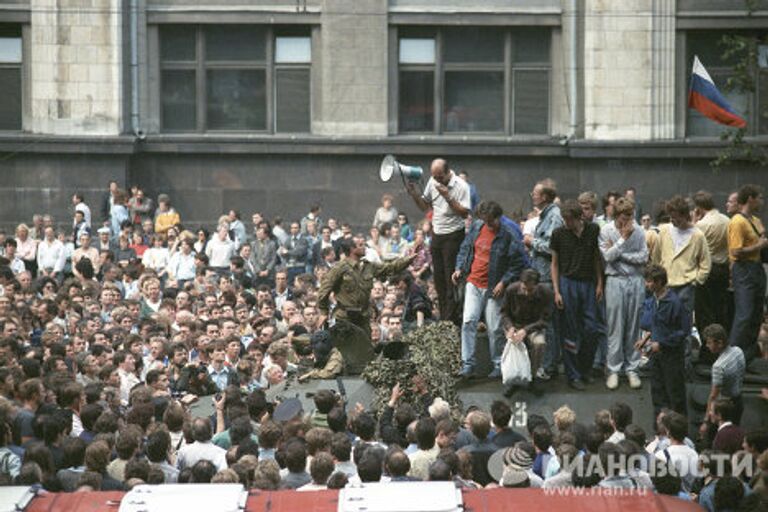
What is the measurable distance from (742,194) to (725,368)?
2.43 m

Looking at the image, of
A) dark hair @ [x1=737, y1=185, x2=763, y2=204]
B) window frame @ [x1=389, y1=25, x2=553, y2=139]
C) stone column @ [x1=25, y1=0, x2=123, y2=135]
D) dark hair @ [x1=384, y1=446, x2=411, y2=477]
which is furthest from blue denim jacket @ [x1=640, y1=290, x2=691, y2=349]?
stone column @ [x1=25, y1=0, x2=123, y2=135]

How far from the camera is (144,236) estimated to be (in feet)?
105

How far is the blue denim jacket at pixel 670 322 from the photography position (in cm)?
1873

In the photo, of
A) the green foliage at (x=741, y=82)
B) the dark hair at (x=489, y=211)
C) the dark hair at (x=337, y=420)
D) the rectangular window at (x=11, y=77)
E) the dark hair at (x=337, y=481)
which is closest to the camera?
the dark hair at (x=337, y=481)

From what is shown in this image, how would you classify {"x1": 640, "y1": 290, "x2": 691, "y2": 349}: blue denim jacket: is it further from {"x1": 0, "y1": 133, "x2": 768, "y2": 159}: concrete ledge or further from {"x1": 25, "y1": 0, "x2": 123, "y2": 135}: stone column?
{"x1": 25, "y1": 0, "x2": 123, "y2": 135}: stone column

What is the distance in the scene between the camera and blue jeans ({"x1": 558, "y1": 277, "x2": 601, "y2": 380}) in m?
19.7

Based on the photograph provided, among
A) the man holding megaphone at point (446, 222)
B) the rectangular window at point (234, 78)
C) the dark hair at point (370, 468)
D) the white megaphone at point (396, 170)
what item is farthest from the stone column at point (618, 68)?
the dark hair at point (370, 468)

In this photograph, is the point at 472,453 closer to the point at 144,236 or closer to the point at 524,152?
the point at 144,236

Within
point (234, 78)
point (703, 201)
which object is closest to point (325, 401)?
point (703, 201)

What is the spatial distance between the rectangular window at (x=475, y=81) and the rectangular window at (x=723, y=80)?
111 inches

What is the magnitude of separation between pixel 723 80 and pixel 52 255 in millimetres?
13503

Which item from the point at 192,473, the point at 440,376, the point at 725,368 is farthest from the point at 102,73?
the point at 192,473

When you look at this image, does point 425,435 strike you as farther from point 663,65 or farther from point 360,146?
point 663,65

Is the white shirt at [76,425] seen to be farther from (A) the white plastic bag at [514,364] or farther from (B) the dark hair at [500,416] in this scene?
(A) the white plastic bag at [514,364]
